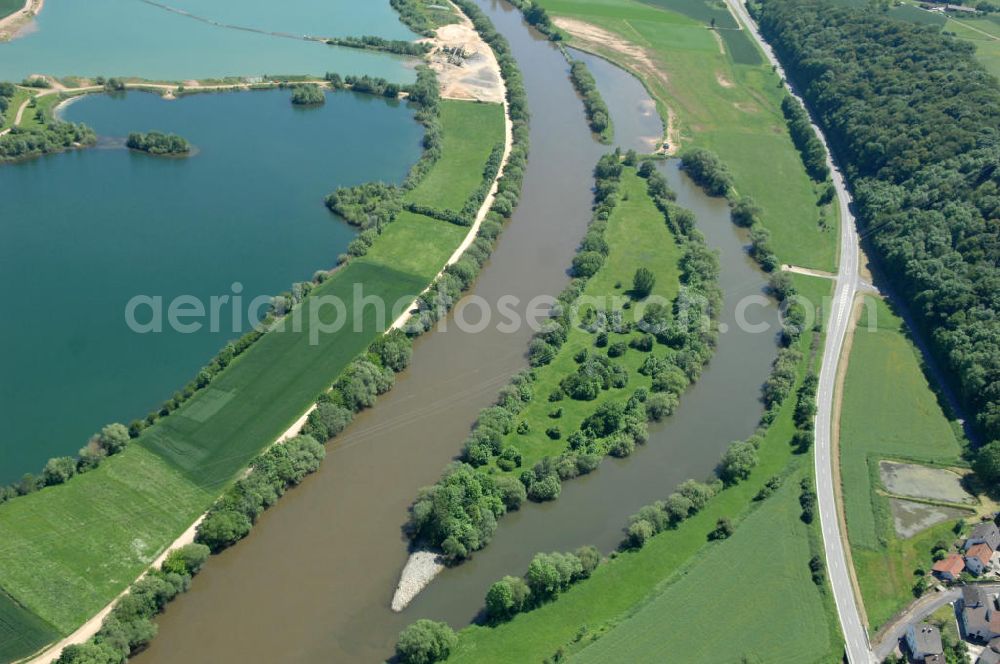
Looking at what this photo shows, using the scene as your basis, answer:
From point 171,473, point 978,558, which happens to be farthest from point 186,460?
point 978,558

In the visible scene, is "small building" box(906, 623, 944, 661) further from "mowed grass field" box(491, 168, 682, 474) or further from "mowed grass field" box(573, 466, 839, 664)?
"mowed grass field" box(491, 168, 682, 474)

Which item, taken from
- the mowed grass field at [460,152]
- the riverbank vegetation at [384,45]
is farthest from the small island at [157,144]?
the riverbank vegetation at [384,45]

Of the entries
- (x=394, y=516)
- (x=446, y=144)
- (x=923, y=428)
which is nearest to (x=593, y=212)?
(x=446, y=144)

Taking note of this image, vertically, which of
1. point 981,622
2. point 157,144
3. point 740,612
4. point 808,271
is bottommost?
point 740,612

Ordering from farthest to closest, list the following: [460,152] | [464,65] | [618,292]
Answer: [464,65]
[460,152]
[618,292]

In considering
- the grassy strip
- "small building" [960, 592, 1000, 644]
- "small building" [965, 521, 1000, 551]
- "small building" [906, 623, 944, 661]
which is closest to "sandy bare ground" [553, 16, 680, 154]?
the grassy strip

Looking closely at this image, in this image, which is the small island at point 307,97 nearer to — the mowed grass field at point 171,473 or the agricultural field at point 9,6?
the mowed grass field at point 171,473

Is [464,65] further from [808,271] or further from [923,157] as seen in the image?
[923,157]

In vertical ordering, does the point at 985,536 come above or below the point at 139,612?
above
